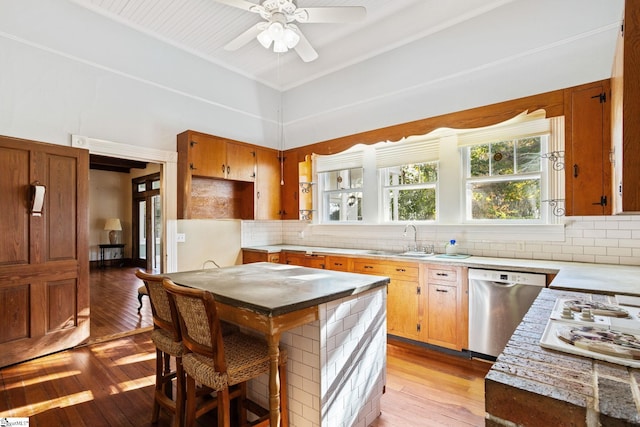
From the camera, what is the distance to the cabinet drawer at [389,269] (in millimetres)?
3324

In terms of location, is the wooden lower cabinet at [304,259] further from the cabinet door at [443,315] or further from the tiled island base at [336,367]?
the tiled island base at [336,367]

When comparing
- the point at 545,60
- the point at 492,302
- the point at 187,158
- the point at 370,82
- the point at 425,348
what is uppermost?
the point at 370,82

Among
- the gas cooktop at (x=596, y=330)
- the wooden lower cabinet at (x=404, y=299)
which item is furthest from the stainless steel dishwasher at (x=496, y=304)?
the gas cooktop at (x=596, y=330)

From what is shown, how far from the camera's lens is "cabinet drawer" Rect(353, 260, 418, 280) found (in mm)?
3324

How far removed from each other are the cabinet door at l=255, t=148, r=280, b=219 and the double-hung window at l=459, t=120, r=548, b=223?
107 inches

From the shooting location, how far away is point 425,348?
3.25 metres

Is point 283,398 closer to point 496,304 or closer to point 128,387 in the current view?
point 128,387

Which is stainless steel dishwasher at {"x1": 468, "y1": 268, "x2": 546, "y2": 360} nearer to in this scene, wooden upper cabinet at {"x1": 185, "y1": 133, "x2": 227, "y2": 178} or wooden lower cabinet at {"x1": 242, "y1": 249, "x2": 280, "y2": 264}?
wooden lower cabinet at {"x1": 242, "y1": 249, "x2": 280, "y2": 264}

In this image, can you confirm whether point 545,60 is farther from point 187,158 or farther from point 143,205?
point 143,205

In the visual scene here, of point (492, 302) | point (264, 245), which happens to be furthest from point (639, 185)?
point (264, 245)

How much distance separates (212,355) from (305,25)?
12.0ft

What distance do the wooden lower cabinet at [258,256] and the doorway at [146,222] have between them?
3795mm

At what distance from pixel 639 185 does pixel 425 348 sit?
2760 mm

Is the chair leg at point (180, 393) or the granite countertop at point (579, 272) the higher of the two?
the granite countertop at point (579, 272)
